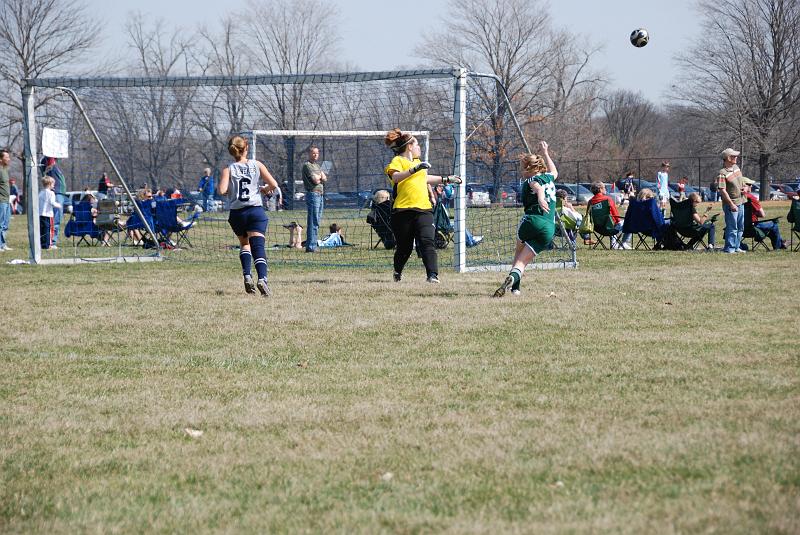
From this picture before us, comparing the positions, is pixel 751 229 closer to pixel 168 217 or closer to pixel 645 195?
pixel 645 195

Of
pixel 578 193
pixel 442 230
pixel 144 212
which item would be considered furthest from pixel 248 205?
pixel 578 193

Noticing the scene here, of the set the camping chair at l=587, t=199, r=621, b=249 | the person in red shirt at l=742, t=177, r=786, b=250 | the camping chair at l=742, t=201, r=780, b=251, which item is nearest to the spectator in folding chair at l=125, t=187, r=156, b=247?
the camping chair at l=587, t=199, r=621, b=249

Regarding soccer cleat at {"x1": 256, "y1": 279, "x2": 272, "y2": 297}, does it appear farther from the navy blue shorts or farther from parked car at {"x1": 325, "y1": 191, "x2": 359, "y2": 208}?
parked car at {"x1": 325, "y1": 191, "x2": 359, "y2": 208}

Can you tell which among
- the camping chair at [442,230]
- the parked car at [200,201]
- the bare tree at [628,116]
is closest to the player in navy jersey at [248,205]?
the camping chair at [442,230]

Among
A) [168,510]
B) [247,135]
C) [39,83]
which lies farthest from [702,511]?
[247,135]

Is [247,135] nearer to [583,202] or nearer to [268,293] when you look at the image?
[268,293]

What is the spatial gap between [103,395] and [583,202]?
46.3 meters

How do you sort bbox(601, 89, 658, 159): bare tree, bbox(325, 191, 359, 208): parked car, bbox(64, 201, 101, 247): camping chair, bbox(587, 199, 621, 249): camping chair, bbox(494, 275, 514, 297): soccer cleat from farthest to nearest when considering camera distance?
bbox(601, 89, 658, 159): bare tree
bbox(64, 201, 101, 247): camping chair
bbox(325, 191, 359, 208): parked car
bbox(587, 199, 621, 249): camping chair
bbox(494, 275, 514, 297): soccer cleat

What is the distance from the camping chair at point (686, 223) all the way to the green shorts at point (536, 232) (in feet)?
24.2

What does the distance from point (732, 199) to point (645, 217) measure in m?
1.84

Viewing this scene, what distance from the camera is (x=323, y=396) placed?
5977 mm

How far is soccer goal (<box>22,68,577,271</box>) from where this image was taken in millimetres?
15406

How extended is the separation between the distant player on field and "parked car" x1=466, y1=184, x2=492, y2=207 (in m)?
5.23

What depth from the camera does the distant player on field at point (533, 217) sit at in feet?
34.7
